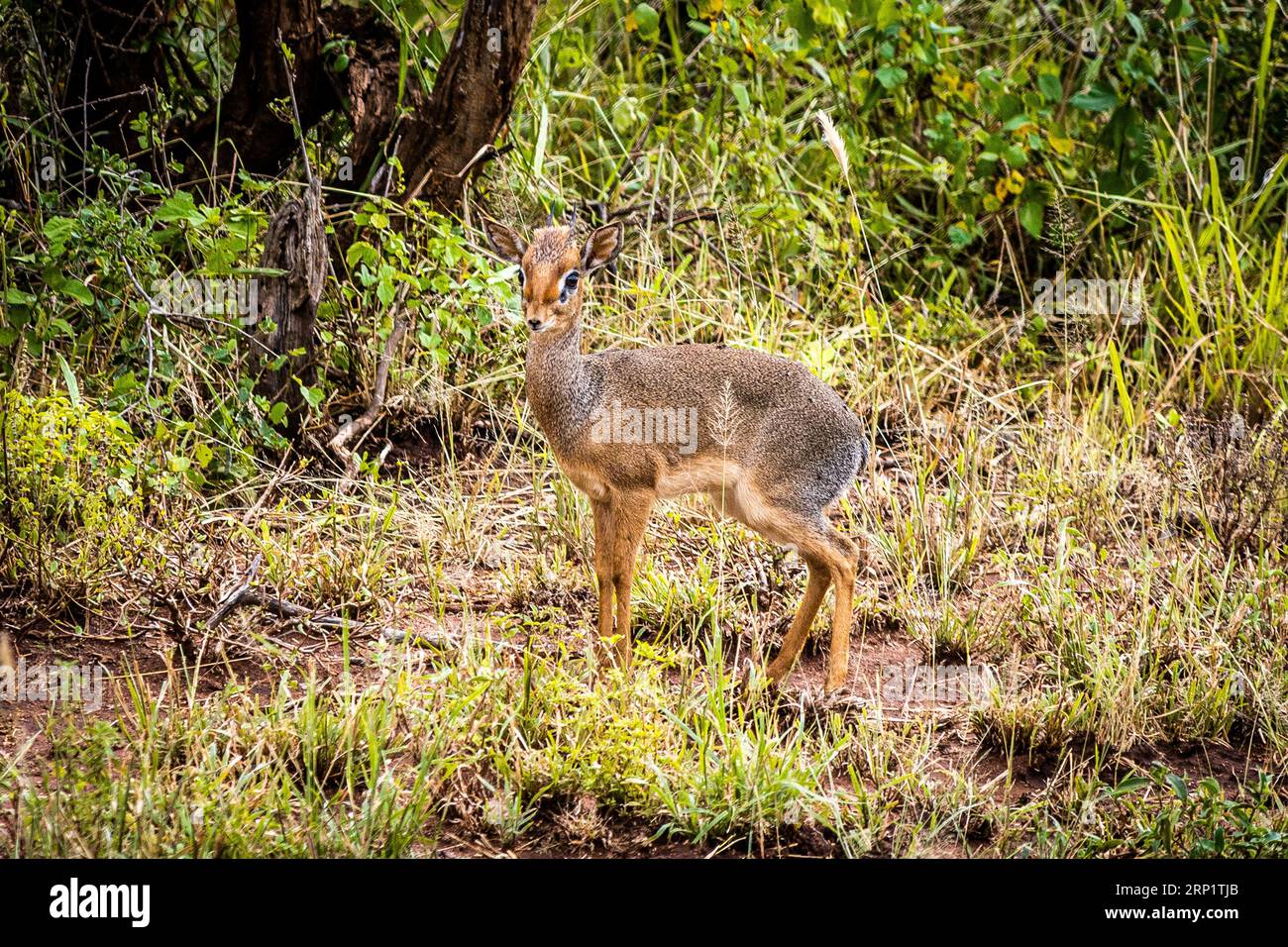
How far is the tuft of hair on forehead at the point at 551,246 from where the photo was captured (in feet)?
14.0

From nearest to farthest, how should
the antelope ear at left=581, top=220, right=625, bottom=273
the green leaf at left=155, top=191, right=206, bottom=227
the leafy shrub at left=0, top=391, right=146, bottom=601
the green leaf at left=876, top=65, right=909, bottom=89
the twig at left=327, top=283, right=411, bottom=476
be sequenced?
1. the antelope ear at left=581, top=220, right=625, bottom=273
2. the leafy shrub at left=0, top=391, right=146, bottom=601
3. the green leaf at left=155, top=191, right=206, bottom=227
4. the twig at left=327, top=283, right=411, bottom=476
5. the green leaf at left=876, top=65, right=909, bottom=89

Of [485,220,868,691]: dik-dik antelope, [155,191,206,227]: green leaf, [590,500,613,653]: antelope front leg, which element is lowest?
[590,500,613,653]: antelope front leg

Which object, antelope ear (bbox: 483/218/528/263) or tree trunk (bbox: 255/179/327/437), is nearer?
antelope ear (bbox: 483/218/528/263)

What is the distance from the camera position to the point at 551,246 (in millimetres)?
4285

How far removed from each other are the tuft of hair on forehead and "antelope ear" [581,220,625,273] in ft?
0.26

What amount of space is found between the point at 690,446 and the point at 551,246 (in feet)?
2.46

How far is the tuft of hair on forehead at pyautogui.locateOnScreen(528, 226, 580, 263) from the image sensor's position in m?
4.26

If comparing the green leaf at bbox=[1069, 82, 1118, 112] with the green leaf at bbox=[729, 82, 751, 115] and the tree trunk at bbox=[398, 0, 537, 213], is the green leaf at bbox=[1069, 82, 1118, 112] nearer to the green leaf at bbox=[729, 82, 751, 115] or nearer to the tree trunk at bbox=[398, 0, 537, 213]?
the green leaf at bbox=[729, 82, 751, 115]

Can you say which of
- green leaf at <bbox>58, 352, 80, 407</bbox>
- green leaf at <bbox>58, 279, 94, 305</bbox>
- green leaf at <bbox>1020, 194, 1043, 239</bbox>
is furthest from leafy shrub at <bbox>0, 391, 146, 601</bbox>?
green leaf at <bbox>1020, 194, 1043, 239</bbox>

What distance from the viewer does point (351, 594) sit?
15.4ft

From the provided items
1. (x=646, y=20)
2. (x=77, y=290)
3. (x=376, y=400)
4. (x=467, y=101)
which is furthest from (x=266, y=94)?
(x=646, y=20)

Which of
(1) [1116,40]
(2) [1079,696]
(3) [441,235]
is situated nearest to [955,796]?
(2) [1079,696]

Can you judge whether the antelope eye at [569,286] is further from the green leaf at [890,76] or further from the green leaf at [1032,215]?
the green leaf at [1032,215]

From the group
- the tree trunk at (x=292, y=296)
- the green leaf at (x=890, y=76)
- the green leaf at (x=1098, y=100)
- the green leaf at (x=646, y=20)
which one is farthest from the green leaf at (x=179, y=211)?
the green leaf at (x=1098, y=100)
